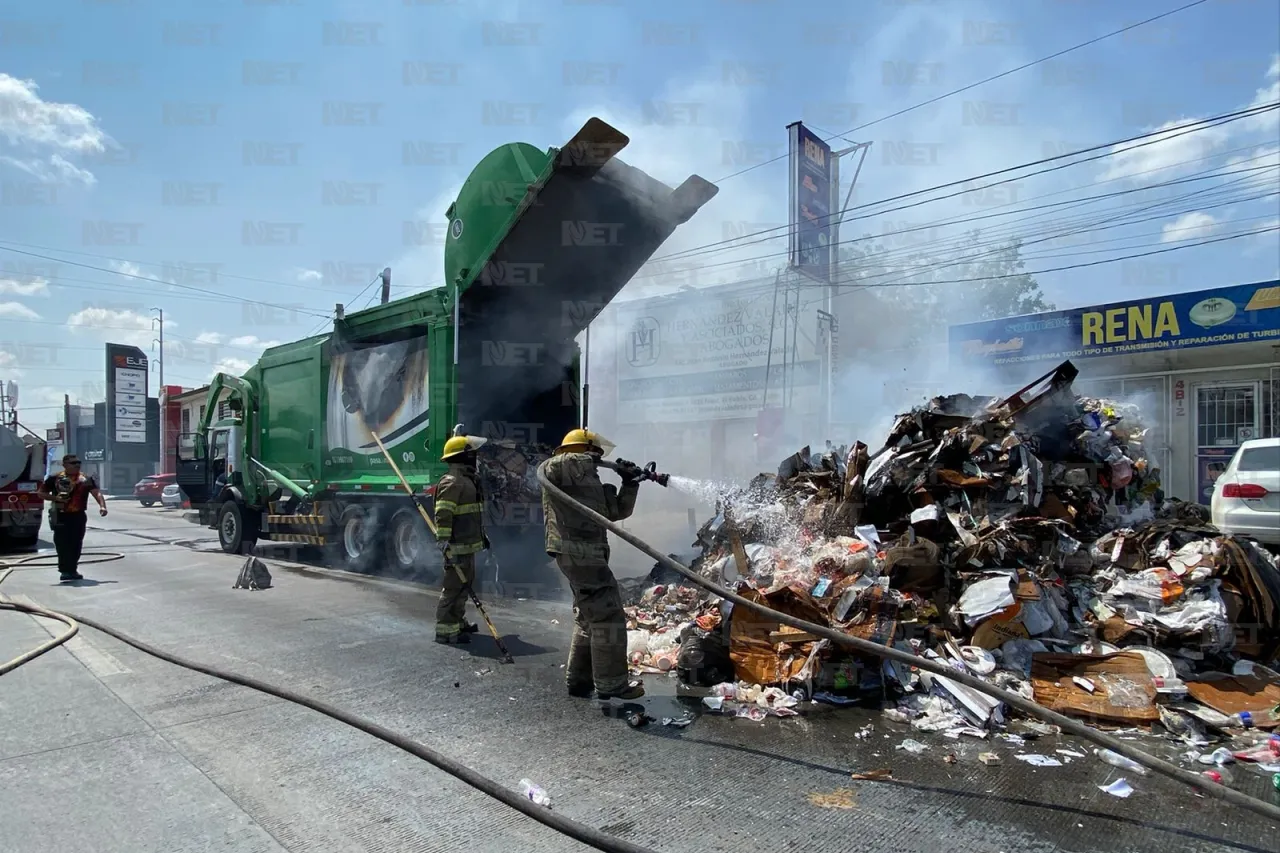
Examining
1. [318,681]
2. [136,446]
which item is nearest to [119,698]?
[318,681]

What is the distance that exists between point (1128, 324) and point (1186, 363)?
1221 millimetres

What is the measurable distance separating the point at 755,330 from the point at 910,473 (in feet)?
57.1

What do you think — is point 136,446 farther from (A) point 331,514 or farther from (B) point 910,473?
(B) point 910,473

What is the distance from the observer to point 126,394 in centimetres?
4331

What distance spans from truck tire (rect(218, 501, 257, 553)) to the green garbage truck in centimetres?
61

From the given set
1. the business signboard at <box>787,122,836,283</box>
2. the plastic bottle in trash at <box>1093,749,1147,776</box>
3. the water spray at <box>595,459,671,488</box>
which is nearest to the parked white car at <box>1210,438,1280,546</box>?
the plastic bottle in trash at <box>1093,749,1147,776</box>

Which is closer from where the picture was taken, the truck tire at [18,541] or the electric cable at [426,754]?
the electric cable at [426,754]

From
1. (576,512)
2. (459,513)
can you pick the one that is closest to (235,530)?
(459,513)

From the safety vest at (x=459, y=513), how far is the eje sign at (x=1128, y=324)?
1384 centimetres

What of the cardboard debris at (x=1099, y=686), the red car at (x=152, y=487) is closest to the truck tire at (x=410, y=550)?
the cardboard debris at (x=1099, y=686)

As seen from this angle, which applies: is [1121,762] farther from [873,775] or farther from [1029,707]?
[873,775]

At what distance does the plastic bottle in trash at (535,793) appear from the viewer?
10.5ft

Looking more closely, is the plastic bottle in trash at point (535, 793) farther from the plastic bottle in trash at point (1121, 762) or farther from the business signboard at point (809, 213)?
the business signboard at point (809, 213)

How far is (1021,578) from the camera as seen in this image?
5035 mm
